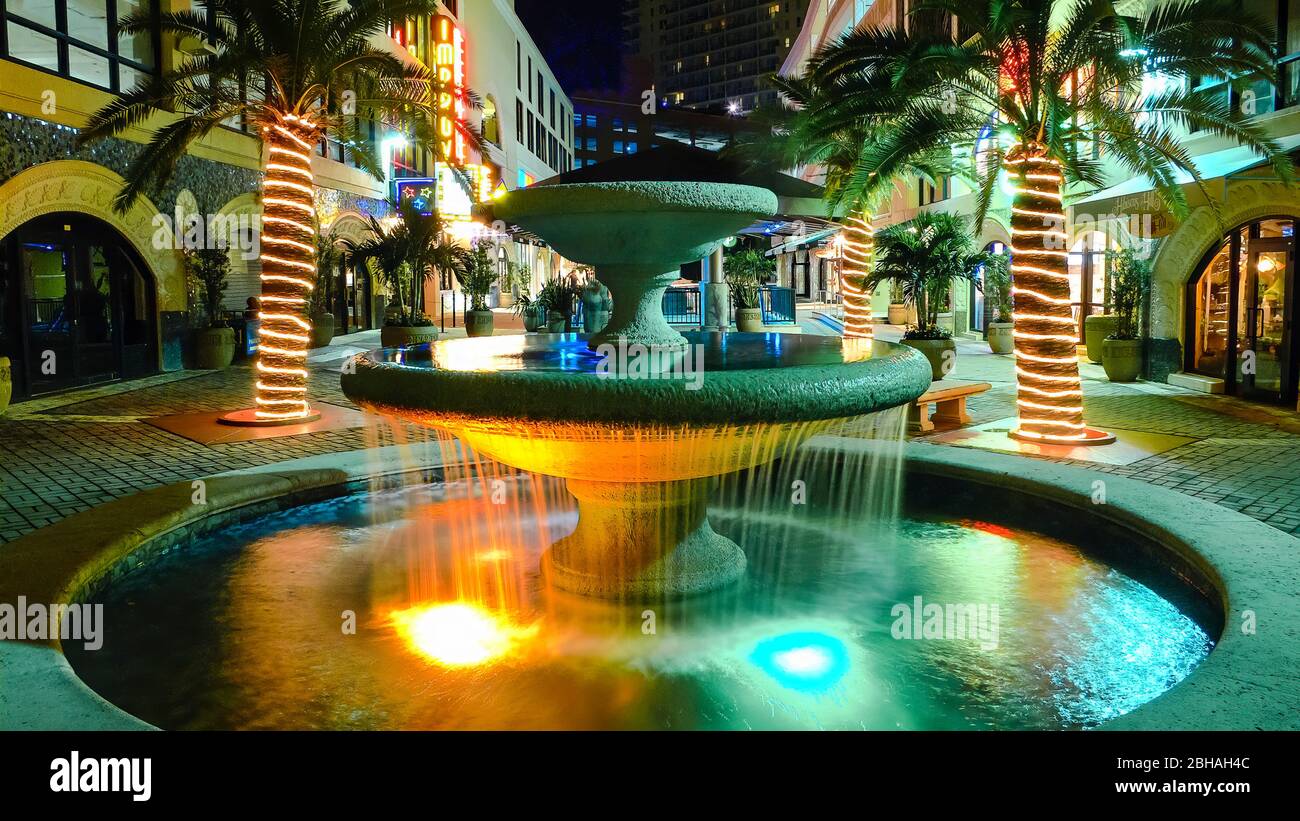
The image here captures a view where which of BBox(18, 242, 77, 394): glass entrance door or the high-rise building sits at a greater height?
the high-rise building

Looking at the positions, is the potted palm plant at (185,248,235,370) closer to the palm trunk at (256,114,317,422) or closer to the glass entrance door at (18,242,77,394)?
the glass entrance door at (18,242,77,394)

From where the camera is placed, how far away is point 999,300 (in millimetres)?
24375

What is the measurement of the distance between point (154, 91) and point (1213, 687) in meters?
14.0

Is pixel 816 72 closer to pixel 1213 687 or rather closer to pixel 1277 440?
pixel 1277 440

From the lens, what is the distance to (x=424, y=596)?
5.55 meters

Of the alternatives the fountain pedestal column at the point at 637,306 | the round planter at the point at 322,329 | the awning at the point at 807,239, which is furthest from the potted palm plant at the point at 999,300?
the fountain pedestal column at the point at 637,306

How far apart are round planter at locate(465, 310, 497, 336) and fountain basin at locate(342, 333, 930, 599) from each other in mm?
20729

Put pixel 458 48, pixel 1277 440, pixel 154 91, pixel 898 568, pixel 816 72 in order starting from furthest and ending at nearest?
1. pixel 458 48
2. pixel 816 72
3. pixel 154 91
4. pixel 1277 440
5. pixel 898 568

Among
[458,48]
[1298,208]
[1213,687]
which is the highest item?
[458,48]

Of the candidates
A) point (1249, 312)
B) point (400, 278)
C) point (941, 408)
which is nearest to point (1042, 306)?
point (941, 408)

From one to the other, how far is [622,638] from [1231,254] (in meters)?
14.7

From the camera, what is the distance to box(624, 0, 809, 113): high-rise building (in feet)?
538

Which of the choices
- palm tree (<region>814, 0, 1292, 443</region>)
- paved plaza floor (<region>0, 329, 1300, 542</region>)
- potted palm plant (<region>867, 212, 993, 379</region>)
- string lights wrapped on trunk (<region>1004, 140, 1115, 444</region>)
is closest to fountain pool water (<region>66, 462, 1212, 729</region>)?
paved plaza floor (<region>0, 329, 1300, 542</region>)

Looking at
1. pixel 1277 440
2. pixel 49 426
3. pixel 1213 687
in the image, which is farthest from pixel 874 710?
pixel 49 426
